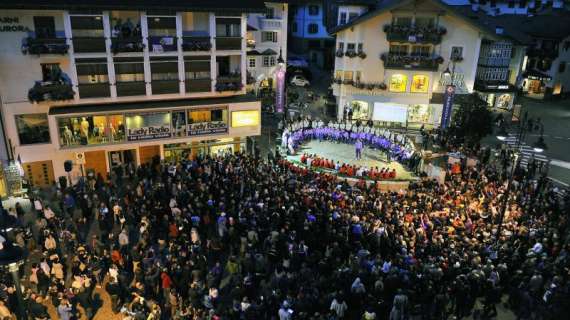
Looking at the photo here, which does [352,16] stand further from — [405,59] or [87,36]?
[87,36]

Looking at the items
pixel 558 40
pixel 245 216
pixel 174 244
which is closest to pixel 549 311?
pixel 245 216

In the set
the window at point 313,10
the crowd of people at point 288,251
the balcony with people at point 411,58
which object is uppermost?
the window at point 313,10

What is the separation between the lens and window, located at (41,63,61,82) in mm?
26186

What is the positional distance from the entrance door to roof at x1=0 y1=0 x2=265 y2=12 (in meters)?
9.14

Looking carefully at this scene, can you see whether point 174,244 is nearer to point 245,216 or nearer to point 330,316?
point 245,216

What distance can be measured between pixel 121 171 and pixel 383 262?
17786 mm

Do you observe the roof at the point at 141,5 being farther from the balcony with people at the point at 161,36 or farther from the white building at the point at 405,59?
the white building at the point at 405,59

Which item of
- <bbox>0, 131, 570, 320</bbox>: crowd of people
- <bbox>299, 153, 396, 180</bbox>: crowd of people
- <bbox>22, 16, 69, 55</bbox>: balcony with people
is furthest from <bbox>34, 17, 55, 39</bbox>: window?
<bbox>299, 153, 396, 180</bbox>: crowd of people

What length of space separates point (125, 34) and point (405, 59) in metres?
26.1

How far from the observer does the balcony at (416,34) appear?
1604 inches

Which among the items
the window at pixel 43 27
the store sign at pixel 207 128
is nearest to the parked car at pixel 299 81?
the store sign at pixel 207 128

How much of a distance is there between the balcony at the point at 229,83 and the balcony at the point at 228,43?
1.88 m

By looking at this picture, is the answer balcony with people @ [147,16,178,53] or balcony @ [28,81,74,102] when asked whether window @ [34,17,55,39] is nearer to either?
balcony @ [28,81,74,102]

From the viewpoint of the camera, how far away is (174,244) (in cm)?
1770
